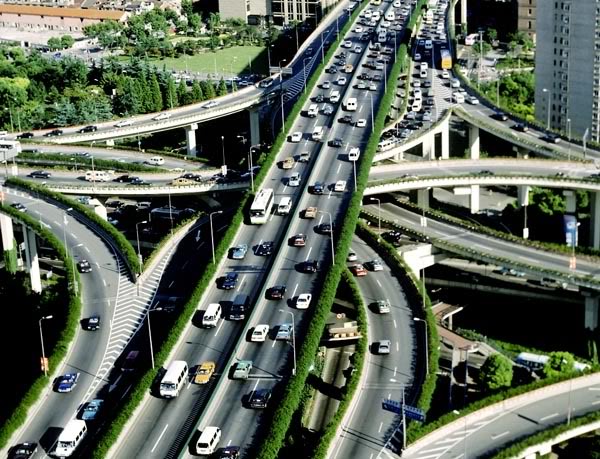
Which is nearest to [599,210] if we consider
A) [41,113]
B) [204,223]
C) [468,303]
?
[468,303]

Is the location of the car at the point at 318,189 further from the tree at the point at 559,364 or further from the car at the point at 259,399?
the car at the point at 259,399

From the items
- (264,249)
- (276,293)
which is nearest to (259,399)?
(276,293)

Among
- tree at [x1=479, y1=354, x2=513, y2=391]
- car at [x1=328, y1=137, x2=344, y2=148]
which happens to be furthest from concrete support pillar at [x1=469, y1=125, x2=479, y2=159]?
tree at [x1=479, y1=354, x2=513, y2=391]

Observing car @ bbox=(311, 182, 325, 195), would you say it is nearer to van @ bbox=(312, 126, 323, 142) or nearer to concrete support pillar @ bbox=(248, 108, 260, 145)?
van @ bbox=(312, 126, 323, 142)

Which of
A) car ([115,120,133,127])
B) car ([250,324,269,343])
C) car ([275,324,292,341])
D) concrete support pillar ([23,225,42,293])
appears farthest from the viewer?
car ([115,120,133,127])

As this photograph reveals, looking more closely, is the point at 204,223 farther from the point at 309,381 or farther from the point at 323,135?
the point at 309,381

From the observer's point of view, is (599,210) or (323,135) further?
(323,135)

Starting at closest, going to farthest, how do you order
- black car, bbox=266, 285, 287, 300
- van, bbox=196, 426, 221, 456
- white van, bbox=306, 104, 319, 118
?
van, bbox=196, 426, 221, 456
black car, bbox=266, 285, 287, 300
white van, bbox=306, 104, 319, 118
